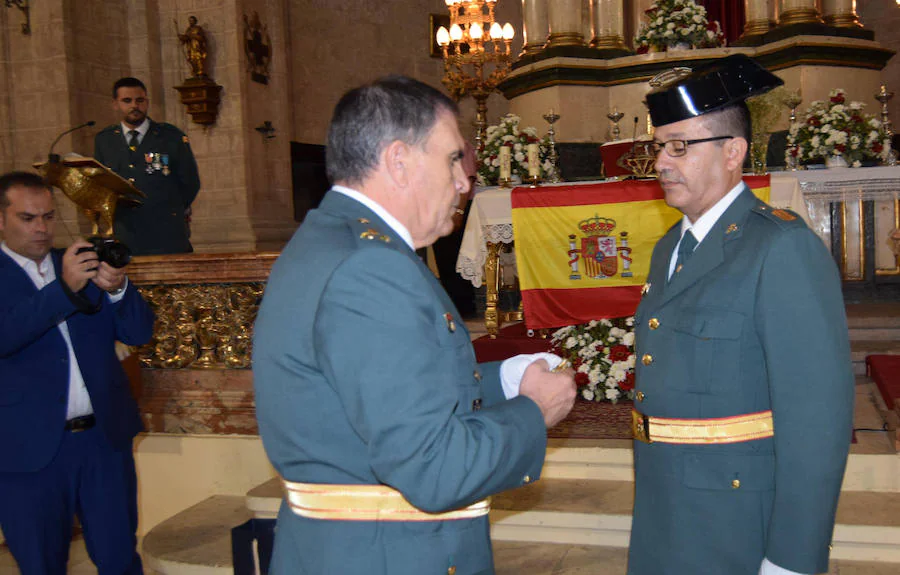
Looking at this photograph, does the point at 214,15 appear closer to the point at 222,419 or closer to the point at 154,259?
the point at 154,259

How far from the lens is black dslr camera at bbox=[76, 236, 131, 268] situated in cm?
302

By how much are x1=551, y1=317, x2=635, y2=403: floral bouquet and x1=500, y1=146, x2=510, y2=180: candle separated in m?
1.35

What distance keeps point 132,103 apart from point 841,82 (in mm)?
6165

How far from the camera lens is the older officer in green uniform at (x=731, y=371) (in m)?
1.70

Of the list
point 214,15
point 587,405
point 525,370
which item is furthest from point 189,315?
point 214,15

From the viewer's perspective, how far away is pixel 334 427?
1401 mm

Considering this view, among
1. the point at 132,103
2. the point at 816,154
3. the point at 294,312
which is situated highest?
the point at 132,103

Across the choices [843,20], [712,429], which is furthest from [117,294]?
[843,20]

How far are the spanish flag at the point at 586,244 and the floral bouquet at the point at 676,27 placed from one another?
3.00 metres

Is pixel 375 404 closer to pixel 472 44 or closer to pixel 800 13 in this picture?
pixel 800 13

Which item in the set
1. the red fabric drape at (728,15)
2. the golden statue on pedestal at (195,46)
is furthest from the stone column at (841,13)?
the golden statue on pedestal at (195,46)

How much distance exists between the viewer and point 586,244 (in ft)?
17.8

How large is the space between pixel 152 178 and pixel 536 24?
15.1 feet

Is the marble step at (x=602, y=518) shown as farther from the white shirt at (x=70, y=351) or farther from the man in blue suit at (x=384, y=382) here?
the man in blue suit at (x=384, y=382)
